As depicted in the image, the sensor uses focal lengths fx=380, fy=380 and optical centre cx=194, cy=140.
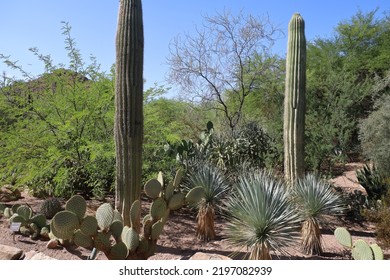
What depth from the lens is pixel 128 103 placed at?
5.92 metres

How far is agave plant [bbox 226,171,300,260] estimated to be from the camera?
14.8ft

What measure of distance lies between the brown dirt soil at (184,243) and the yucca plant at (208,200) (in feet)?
0.60

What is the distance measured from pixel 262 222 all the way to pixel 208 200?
227 centimetres

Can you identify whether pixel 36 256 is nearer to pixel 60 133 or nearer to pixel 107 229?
pixel 107 229

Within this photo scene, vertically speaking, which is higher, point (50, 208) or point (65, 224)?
point (65, 224)

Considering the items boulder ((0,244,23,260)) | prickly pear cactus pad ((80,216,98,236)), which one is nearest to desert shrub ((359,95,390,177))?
prickly pear cactus pad ((80,216,98,236))

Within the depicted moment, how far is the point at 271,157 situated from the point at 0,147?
747cm

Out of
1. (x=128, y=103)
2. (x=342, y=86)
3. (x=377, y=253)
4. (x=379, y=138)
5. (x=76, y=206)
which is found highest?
(x=342, y=86)

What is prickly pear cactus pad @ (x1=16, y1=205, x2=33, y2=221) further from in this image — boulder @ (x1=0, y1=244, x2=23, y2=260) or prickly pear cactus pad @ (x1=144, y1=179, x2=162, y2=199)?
prickly pear cactus pad @ (x1=144, y1=179, x2=162, y2=199)

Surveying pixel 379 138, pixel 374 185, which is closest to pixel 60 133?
pixel 374 185

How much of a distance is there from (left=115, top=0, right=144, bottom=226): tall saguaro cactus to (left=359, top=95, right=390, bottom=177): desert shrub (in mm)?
6984

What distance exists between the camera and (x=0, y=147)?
25.7 feet
